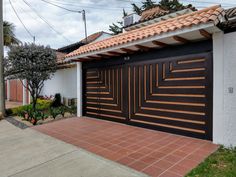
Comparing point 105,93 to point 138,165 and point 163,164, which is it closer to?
point 138,165

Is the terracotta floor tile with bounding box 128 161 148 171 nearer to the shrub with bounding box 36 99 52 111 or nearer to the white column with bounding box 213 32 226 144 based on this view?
the white column with bounding box 213 32 226 144

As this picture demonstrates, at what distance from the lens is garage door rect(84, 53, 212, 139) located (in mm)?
5523

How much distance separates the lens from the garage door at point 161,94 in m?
5.52

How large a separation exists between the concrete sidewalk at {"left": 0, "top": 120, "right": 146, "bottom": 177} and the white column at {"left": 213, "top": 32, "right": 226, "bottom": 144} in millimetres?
2603

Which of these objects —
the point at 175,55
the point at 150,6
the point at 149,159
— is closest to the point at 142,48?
the point at 175,55

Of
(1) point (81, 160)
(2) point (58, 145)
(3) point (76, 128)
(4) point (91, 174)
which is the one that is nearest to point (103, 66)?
(3) point (76, 128)

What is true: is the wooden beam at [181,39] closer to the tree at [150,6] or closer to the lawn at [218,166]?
the lawn at [218,166]

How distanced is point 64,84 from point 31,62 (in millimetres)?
3033

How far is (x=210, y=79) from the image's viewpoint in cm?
529

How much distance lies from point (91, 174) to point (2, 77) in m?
9.93

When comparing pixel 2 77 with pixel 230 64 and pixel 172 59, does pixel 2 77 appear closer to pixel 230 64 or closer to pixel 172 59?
pixel 172 59

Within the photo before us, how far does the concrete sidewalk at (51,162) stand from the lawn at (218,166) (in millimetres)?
1128

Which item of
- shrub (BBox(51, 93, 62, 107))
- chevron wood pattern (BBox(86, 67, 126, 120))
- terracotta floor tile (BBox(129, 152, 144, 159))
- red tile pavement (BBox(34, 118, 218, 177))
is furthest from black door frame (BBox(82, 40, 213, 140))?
shrub (BBox(51, 93, 62, 107))

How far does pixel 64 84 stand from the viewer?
13.2 metres
